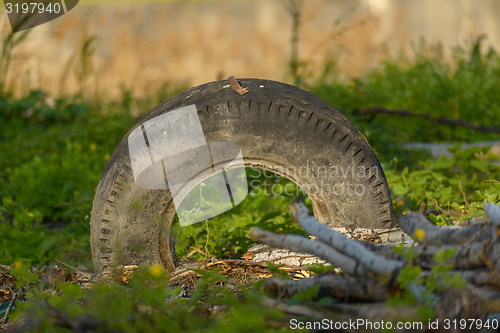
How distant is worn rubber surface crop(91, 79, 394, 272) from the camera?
6.51 ft

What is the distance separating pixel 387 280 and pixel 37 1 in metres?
5.82

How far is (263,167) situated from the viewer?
206 centimetres

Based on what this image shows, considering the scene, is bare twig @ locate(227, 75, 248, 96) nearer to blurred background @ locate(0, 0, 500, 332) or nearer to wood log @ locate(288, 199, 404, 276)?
wood log @ locate(288, 199, 404, 276)

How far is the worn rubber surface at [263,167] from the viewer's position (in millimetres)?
1983

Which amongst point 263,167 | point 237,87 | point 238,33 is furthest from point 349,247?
point 238,33

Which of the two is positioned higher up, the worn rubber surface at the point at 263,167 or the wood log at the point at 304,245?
the worn rubber surface at the point at 263,167

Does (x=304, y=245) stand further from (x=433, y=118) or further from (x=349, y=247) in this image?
(x=433, y=118)

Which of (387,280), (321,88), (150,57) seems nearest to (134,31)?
(150,57)

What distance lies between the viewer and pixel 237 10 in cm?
946

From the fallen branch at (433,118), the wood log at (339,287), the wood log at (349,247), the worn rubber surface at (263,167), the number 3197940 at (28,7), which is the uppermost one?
the number 3197940 at (28,7)

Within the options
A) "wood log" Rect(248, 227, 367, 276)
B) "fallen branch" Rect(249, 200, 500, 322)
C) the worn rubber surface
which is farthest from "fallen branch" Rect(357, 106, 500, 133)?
"wood log" Rect(248, 227, 367, 276)

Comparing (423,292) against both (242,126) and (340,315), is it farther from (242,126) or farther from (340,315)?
(242,126)

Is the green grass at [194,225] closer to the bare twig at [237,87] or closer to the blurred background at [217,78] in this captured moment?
the blurred background at [217,78]

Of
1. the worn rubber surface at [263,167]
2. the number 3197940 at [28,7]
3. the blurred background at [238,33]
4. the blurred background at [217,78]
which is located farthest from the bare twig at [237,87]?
the blurred background at [238,33]
